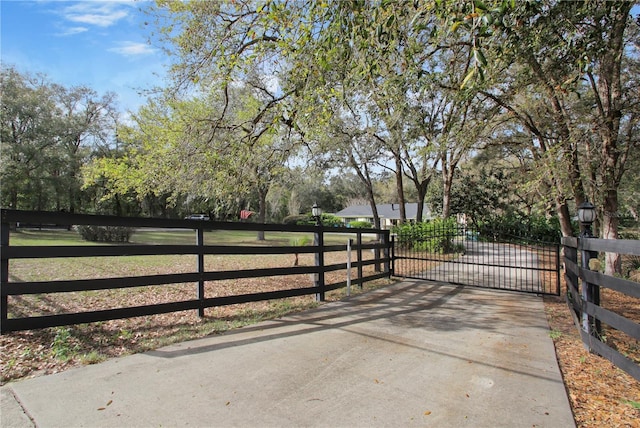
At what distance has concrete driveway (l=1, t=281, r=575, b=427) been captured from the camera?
7.93 ft

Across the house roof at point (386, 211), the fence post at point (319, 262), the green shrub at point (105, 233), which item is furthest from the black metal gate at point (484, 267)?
the house roof at point (386, 211)

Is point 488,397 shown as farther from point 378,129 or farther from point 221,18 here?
point 378,129

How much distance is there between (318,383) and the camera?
2943 mm

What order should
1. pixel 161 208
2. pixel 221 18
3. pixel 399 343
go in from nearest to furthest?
pixel 399 343
pixel 221 18
pixel 161 208

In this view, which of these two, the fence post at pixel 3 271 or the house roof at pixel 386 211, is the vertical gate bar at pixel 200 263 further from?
the house roof at pixel 386 211

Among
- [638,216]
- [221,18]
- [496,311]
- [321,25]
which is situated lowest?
[496,311]

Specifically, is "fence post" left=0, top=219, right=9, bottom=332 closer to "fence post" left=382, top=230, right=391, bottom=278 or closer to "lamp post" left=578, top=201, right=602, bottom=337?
"lamp post" left=578, top=201, right=602, bottom=337

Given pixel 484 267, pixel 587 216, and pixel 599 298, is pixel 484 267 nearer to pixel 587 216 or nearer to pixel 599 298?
pixel 587 216

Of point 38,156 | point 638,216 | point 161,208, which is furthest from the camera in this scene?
point 161,208

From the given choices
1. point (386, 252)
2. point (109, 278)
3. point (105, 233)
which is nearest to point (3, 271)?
point (109, 278)

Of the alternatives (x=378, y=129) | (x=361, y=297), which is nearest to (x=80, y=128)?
(x=378, y=129)

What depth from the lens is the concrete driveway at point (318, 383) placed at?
2.42 m

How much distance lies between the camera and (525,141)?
1386 cm

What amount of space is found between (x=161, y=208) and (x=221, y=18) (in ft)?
134
